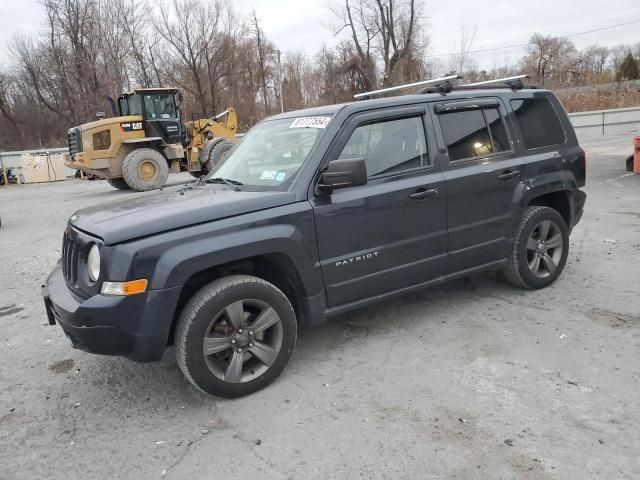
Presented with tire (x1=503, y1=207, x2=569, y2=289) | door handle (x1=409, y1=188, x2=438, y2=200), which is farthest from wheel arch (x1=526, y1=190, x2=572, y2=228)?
door handle (x1=409, y1=188, x2=438, y2=200)

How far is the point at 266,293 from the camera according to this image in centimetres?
319

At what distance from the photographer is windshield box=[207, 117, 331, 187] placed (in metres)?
3.61

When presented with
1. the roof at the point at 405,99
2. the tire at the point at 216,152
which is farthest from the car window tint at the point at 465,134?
the tire at the point at 216,152

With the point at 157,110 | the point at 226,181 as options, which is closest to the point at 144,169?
the point at 157,110

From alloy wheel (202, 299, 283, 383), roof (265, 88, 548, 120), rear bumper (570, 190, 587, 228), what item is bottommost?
alloy wheel (202, 299, 283, 383)

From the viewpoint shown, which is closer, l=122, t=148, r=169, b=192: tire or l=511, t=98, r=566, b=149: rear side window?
l=511, t=98, r=566, b=149: rear side window

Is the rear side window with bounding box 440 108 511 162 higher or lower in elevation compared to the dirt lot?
higher

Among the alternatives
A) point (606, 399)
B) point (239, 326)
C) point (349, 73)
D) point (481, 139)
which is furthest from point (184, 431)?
point (349, 73)

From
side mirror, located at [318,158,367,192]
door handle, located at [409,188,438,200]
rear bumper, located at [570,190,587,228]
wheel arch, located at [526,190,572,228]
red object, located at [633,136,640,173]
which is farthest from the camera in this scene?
red object, located at [633,136,640,173]

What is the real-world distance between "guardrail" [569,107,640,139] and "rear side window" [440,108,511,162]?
960 inches

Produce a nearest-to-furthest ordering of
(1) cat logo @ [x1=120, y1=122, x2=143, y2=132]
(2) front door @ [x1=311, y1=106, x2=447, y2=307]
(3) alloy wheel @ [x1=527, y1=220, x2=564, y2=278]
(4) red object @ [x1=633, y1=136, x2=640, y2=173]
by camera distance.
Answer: (2) front door @ [x1=311, y1=106, x2=447, y2=307] < (3) alloy wheel @ [x1=527, y1=220, x2=564, y2=278] < (4) red object @ [x1=633, y1=136, x2=640, y2=173] < (1) cat logo @ [x1=120, y1=122, x2=143, y2=132]

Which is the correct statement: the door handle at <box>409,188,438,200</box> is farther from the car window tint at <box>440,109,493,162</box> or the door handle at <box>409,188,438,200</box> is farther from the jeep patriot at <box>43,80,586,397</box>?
the car window tint at <box>440,109,493,162</box>

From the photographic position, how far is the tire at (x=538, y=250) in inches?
177

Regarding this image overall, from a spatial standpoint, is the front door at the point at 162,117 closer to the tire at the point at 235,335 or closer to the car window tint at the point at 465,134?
the car window tint at the point at 465,134
